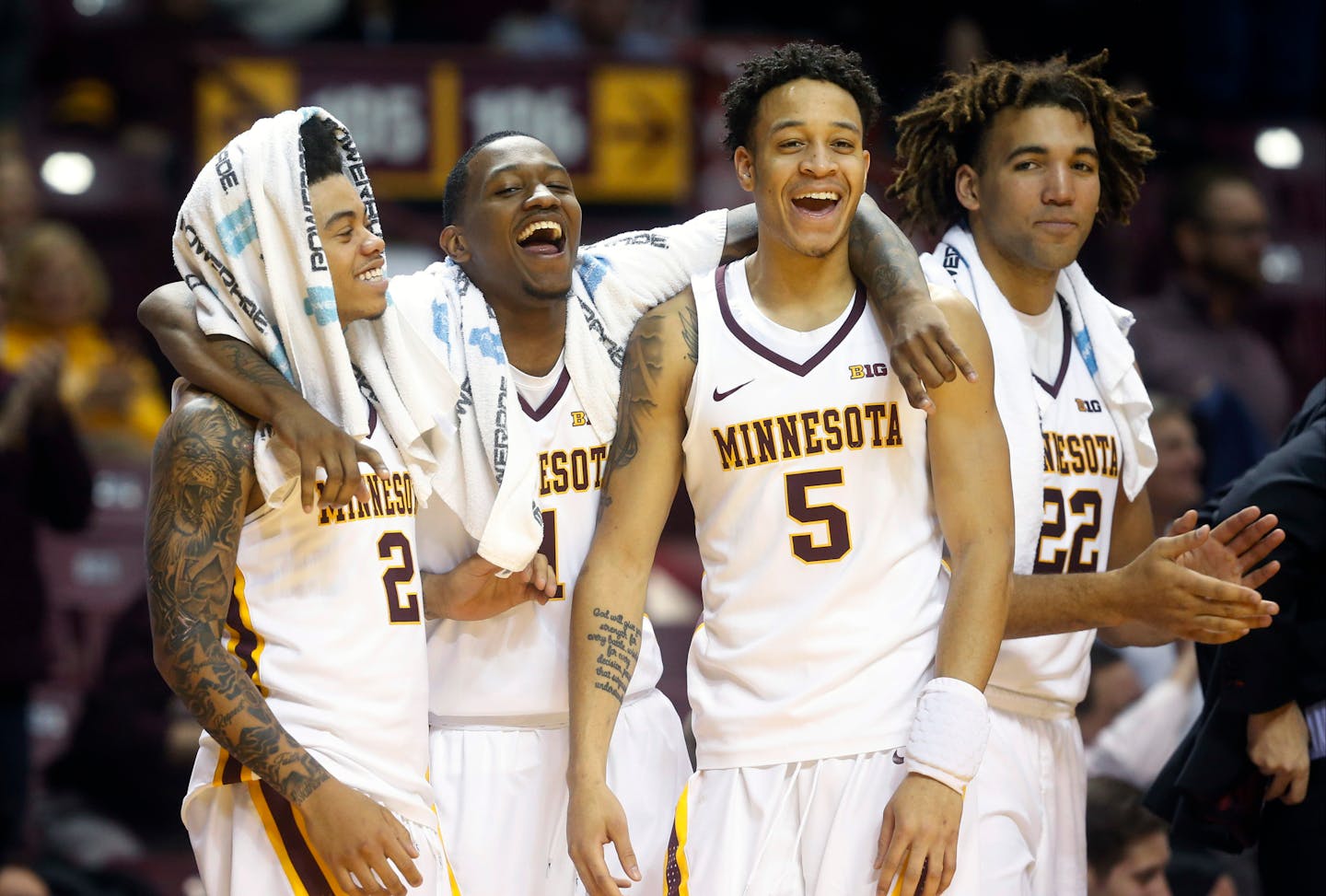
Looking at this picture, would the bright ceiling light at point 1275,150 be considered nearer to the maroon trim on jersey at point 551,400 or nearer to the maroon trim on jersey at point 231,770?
the maroon trim on jersey at point 551,400

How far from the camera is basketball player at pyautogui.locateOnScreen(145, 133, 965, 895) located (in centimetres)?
423

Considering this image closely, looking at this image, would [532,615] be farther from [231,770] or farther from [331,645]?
[231,770]

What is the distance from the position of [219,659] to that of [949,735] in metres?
1.44

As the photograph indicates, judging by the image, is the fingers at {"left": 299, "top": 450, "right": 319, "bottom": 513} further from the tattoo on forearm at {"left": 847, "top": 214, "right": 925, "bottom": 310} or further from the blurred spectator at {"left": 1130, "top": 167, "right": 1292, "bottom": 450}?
the blurred spectator at {"left": 1130, "top": 167, "right": 1292, "bottom": 450}

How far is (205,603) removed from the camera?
366 cm

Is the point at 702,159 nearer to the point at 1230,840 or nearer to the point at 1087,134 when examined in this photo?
the point at 1087,134

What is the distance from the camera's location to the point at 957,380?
12.8ft

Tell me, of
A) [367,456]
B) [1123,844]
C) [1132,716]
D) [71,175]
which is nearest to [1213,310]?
[1132,716]

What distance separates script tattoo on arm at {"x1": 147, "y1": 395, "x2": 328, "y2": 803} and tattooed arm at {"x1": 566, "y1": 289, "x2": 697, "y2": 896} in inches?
24.7

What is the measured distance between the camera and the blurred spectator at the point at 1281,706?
13.9 ft

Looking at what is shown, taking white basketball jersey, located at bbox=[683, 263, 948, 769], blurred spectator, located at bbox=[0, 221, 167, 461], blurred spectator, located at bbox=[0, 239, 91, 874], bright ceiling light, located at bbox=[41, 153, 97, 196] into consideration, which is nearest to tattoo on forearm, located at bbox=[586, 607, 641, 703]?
white basketball jersey, located at bbox=[683, 263, 948, 769]

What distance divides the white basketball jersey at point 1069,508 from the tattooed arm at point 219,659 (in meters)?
1.56

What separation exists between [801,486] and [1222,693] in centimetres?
120

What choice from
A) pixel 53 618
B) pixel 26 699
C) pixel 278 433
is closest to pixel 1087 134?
pixel 278 433
